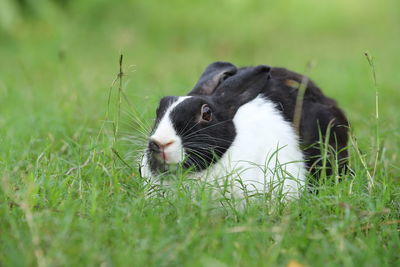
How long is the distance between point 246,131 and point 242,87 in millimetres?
302

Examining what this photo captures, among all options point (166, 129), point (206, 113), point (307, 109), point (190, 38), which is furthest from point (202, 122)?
point (190, 38)

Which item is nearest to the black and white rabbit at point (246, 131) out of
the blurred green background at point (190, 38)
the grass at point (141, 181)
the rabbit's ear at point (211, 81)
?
the rabbit's ear at point (211, 81)

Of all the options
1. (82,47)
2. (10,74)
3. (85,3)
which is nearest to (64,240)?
(10,74)

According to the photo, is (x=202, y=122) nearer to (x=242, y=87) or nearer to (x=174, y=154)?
(x=174, y=154)

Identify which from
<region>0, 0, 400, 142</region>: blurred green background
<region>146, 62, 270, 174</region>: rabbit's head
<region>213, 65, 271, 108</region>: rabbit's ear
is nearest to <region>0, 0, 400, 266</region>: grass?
<region>0, 0, 400, 142</region>: blurred green background

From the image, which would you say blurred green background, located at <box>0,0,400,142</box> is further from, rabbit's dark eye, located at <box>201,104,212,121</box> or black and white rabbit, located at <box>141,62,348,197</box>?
rabbit's dark eye, located at <box>201,104,212,121</box>

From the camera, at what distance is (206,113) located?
123 inches

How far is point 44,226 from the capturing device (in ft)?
7.36

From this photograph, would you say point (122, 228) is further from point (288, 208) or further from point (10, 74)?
point (10, 74)

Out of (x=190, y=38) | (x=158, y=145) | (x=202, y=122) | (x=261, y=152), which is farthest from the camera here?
(x=190, y=38)

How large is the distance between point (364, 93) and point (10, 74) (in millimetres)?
4228

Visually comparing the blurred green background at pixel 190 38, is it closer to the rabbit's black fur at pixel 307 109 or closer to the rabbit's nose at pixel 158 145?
the rabbit's black fur at pixel 307 109

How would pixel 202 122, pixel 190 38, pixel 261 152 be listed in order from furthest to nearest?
1. pixel 190 38
2. pixel 261 152
3. pixel 202 122

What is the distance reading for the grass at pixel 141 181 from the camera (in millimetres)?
2189
